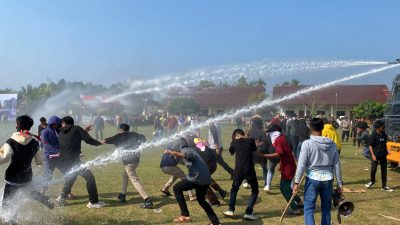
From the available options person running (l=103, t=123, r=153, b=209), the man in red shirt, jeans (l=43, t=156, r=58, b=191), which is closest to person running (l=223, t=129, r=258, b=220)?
the man in red shirt

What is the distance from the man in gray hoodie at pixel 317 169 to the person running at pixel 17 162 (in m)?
4.00

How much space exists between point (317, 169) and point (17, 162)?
4.36m

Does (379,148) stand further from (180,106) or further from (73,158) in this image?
(180,106)

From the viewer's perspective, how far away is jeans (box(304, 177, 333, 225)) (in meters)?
6.07

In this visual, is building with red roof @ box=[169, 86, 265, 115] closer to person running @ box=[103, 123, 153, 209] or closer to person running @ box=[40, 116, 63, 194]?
person running @ box=[40, 116, 63, 194]

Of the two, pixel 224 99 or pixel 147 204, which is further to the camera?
pixel 224 99

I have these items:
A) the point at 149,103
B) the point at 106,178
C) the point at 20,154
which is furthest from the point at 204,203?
the point at 149,103

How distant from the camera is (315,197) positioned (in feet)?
20.0

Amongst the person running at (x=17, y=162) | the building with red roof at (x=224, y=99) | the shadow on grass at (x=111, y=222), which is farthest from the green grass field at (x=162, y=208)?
the building with red roof at (x=224, y=99)

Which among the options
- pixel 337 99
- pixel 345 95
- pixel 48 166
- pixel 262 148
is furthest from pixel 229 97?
pixel 48 166

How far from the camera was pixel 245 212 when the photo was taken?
7.83 meters

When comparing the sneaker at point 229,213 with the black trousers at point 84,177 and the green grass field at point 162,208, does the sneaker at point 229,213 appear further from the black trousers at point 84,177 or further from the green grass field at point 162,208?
the black trousers at point 84,177

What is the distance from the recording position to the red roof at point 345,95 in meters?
56.5

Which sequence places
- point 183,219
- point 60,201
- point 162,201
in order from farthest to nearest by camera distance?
point 162,201 < point 60,201 < point 183,219
